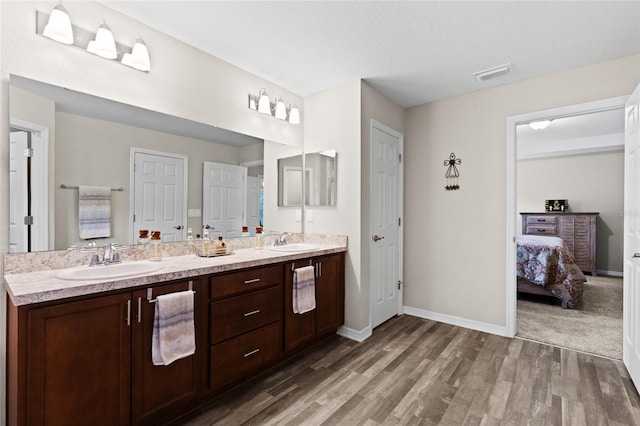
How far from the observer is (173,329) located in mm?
1639

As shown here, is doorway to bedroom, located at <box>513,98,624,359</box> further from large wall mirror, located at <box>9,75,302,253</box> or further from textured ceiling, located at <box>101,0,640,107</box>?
large wall mirror, located at <box>9,75,302,253</box>

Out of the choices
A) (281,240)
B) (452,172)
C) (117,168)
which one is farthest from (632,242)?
(117,168)

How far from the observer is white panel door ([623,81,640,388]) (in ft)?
6.72

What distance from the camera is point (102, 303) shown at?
4.75 feet

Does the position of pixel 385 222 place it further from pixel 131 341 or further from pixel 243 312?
pixel 131 341

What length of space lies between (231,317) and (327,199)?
1.55 m

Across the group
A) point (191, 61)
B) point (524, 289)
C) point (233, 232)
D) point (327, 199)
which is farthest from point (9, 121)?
point (524, 289)

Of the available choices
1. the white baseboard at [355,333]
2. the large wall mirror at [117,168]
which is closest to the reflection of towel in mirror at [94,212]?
the large wall mirror at [117,168]

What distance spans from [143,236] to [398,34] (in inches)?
88.0

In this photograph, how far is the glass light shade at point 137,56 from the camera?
1968 mm

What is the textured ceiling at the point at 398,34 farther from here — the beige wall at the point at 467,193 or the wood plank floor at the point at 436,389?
the wood plank floor at the point at 436,389

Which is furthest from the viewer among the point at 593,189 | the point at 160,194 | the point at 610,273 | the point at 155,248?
the point at 593,189

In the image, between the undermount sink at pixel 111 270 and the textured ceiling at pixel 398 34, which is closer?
the undermount sink at pixel 111 270

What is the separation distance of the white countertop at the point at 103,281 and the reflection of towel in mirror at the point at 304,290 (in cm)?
30
